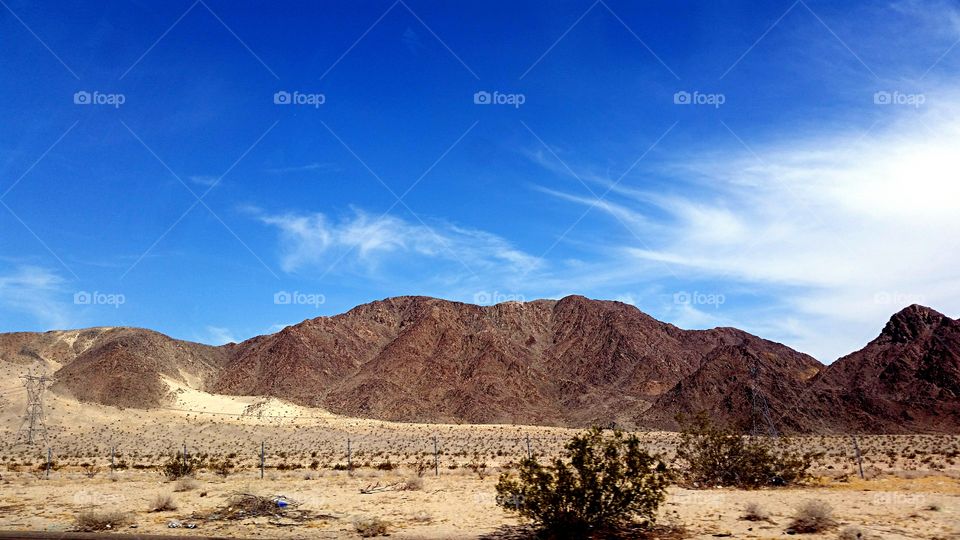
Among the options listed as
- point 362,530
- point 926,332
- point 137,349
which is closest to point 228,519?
point 362,530

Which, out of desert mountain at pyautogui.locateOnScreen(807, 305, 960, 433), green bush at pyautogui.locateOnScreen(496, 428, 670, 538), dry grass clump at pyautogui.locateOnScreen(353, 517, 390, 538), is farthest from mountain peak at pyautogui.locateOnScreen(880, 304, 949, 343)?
dry grass clump at pyautogui.locateOnScreen(353, 517, 390, 538)

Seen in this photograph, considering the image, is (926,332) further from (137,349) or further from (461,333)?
(137,349)

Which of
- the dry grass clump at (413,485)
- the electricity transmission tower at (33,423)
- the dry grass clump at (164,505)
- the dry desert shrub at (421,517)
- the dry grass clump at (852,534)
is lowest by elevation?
the dry grass clump at (852,534)

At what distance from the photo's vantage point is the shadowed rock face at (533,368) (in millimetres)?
80188

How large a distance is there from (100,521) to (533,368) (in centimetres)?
11294

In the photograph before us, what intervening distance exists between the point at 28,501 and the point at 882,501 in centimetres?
2539

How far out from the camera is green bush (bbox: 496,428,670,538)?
1258cm

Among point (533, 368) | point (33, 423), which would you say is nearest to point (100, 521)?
point (33, 423)

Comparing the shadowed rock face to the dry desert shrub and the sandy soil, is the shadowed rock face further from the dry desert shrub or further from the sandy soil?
the dry desert shrub

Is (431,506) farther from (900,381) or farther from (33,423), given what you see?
(900,381)

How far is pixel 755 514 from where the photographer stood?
1398cm

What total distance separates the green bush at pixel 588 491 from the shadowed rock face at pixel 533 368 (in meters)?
67.9

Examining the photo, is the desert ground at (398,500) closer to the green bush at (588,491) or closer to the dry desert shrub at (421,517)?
the dry desert shrub at (421,517)

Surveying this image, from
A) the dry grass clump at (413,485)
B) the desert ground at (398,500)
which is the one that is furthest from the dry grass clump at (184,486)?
the dry grass clump at (413,485)
